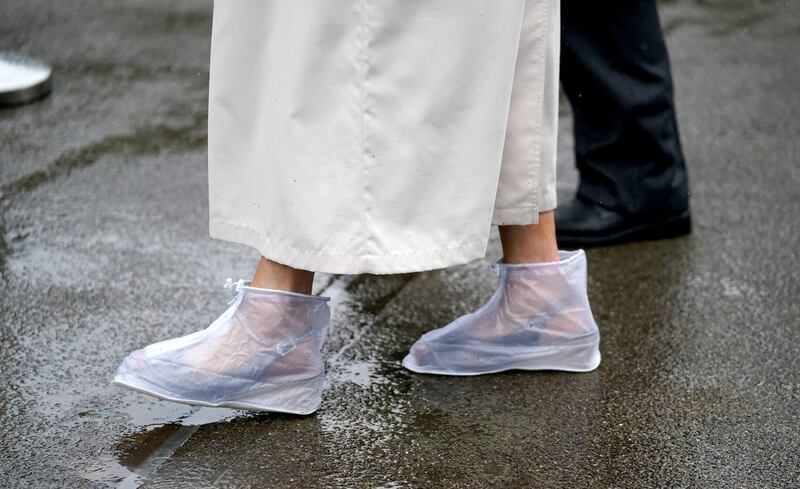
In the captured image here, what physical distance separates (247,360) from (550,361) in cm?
59

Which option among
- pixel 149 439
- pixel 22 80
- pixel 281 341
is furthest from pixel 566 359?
pixel 22 80

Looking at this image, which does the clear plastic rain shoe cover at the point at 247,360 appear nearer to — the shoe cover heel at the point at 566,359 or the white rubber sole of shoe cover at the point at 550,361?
the white rubber sole of shoe cover at the point at 550,361

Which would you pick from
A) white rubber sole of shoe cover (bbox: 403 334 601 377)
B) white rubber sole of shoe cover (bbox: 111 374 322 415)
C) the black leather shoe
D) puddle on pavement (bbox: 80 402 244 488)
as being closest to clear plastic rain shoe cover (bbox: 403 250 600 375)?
white rubber sole of shoe cover (bbox: 403 334 601 377)

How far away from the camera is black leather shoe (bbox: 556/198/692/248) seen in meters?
2.77

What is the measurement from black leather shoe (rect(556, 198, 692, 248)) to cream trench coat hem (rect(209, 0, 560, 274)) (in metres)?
0.94

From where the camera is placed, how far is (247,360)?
6.27 ft

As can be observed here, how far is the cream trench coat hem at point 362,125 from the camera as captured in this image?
5.57ft

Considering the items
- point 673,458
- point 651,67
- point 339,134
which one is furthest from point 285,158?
point 651,67

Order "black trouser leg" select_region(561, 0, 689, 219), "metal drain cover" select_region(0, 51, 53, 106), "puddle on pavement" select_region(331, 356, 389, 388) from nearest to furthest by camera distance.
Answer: "puddle on pavement" select_region(331, 356, 389, 388), "black trouser leg" select_region(561, 0, 689, 219), "metal drain cover" select_region(0, 51, 53, 106)

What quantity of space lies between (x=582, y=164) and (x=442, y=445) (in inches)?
45.9

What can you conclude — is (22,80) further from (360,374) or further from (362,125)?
(362,125)

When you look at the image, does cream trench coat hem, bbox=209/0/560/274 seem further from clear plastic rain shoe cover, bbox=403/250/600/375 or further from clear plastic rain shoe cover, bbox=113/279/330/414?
clear plastic rain shoe cover, bbox=403/250/600/375

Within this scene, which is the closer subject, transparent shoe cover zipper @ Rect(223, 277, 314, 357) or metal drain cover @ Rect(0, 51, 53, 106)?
transparent shoe cover zipper @ Rect(223, 277, 314, 357)

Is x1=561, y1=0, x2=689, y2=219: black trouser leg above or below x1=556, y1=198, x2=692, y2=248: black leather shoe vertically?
above
